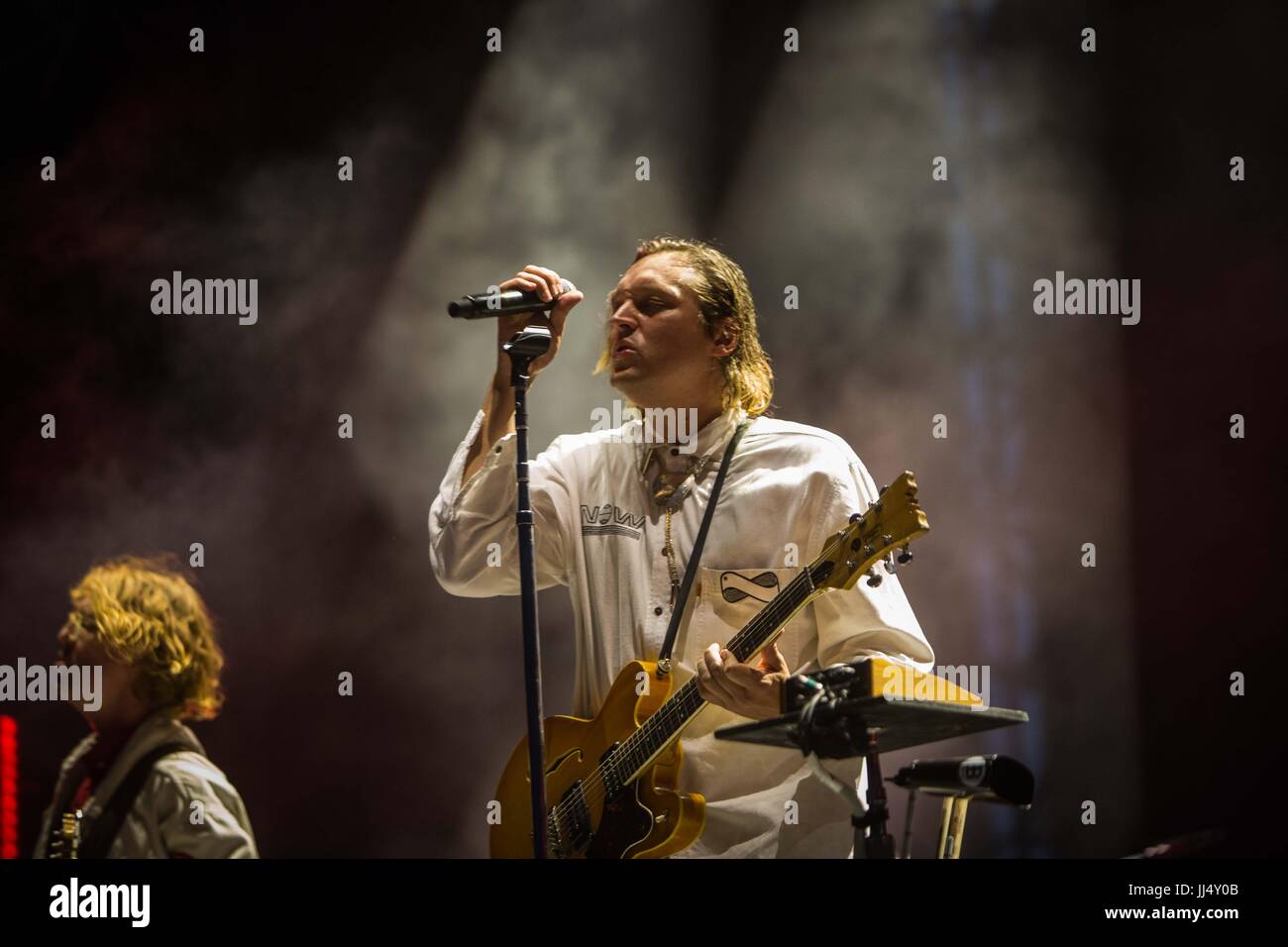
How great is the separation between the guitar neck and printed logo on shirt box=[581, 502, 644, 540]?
0.44m

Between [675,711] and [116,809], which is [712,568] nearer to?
[675,711]

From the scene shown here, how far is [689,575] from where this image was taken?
329 centimetres

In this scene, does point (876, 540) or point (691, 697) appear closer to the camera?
point (876, 540)

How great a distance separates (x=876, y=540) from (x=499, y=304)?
979mm

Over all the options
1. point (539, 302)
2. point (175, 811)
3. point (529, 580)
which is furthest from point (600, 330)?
point (175, 811)

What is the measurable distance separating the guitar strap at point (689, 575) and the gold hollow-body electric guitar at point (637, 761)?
0.14 ft

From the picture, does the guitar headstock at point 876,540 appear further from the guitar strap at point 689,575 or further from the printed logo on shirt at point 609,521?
the printed logo on shirt at point 609,521

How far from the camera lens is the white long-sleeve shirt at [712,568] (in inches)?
124

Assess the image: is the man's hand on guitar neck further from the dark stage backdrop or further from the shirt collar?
the dark stage backdrop

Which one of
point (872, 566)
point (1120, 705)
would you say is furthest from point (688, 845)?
point (1120, 705)

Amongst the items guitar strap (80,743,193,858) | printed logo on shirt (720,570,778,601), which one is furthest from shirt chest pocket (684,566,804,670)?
guitar strap (80,743,193,858)

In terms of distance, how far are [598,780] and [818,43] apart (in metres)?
2.33

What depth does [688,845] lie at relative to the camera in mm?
3143
